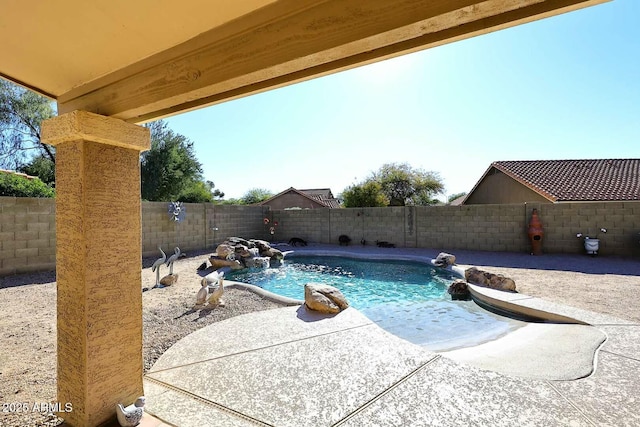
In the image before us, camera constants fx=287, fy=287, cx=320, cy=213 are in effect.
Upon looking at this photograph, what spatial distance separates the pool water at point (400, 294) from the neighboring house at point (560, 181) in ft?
27.5

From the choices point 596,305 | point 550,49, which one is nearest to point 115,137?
point 596,305

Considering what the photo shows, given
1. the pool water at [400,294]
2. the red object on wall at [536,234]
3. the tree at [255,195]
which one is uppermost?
the tree at [255,195]

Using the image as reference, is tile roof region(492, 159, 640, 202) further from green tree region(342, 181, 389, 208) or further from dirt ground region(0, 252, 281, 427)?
dirt ground region(0, 252, 281, 427)

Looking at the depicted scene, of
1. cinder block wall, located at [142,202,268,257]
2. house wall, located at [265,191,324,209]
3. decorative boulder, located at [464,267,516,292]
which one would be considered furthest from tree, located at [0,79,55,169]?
decorative boulder, located at [464,267,516,292]

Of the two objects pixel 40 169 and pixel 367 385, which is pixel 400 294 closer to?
pixel 367 385

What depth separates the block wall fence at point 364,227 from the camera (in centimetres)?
637

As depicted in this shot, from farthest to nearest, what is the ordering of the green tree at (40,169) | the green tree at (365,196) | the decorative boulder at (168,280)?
the green tree at (365,196) < the green tree at (40,169) < the decorative boulder at (168,280)

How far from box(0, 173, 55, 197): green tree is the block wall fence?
246 cm

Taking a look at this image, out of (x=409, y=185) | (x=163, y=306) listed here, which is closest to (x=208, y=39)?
(x=163, y=306)

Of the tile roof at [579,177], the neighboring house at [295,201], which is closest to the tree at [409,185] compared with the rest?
the tile roof at [579,177]

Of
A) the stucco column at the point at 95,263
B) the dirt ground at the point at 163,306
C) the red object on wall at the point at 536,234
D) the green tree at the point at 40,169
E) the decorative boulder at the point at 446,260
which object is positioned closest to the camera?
the stucco column at the point at 95,263

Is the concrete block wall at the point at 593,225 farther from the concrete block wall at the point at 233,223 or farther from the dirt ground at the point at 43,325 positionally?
the concrete block wall at the point at 233,223

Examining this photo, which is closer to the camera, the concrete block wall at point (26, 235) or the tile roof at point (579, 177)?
the concrete block wall at point (26, 235)

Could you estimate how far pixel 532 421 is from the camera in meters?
1.86
